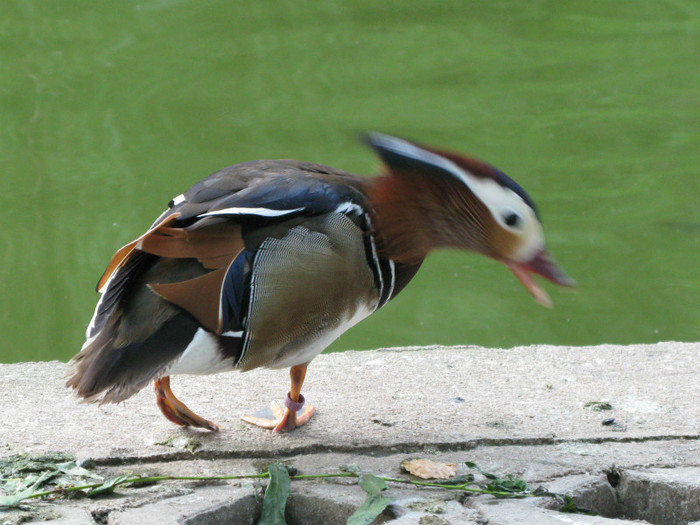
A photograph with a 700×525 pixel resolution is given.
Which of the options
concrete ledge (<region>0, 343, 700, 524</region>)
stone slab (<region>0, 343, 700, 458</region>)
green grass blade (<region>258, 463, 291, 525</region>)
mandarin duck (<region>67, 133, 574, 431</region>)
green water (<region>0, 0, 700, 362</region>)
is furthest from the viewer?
green water (<region>0, 0, 700, 362</region>)

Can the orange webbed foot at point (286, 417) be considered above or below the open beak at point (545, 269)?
below

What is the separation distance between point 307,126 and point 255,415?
4.24m

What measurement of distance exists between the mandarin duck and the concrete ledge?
0.82ft

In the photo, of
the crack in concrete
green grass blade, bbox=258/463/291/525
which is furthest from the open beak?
green grass blade, bbox=258/463/291/525

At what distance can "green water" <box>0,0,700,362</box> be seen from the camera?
16.3 feet

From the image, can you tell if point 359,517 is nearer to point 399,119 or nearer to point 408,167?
point 408,167

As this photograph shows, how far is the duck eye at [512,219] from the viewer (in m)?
2.48

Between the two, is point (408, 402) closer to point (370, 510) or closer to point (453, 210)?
point (453, 210)

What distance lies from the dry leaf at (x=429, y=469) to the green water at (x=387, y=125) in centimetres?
220

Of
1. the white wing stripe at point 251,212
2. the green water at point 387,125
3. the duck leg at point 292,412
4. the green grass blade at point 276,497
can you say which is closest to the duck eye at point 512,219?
the white wing stripe at point 251,212

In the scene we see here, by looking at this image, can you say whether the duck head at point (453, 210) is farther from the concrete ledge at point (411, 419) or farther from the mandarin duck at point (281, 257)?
the concrete ledge at point (411, 419)

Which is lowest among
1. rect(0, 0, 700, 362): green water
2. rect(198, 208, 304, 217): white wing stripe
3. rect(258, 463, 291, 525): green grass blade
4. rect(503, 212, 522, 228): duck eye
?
rect(0, 0, 700, 362): green water

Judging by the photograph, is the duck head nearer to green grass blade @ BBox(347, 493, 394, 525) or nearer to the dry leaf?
the dry leaf

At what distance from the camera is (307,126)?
685 centimetres
